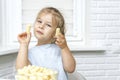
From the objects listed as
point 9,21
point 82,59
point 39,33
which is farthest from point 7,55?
point 39,33

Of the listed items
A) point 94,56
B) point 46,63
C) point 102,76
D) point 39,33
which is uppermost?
point 39,33

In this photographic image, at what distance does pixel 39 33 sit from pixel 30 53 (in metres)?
0.11

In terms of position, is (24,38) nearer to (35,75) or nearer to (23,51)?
(23,51)

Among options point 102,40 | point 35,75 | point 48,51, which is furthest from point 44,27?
point 102,40

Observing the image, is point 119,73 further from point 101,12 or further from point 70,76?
point 70,76

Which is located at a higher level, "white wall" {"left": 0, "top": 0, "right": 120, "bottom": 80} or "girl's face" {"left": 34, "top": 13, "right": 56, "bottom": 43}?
"girl's face" {"left": 34, "top": 13, "right": 56, "bottom": 43}

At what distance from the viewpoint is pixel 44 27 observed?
1.55m

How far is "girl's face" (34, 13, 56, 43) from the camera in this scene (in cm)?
156

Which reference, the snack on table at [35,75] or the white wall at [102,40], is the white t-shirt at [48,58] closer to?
the snack on table at [35,75]

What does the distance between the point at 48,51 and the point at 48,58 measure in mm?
57

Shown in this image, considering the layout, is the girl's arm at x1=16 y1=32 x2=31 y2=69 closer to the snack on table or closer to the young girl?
the young girl

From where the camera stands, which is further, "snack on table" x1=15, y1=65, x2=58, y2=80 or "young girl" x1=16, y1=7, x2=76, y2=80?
"young girl" x1=16, y1=7, x2=76, y2=80

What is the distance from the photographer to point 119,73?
8.78 feet

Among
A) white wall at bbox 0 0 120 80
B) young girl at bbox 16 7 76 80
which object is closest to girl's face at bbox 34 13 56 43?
young girl at bbox 16 7 76 80
